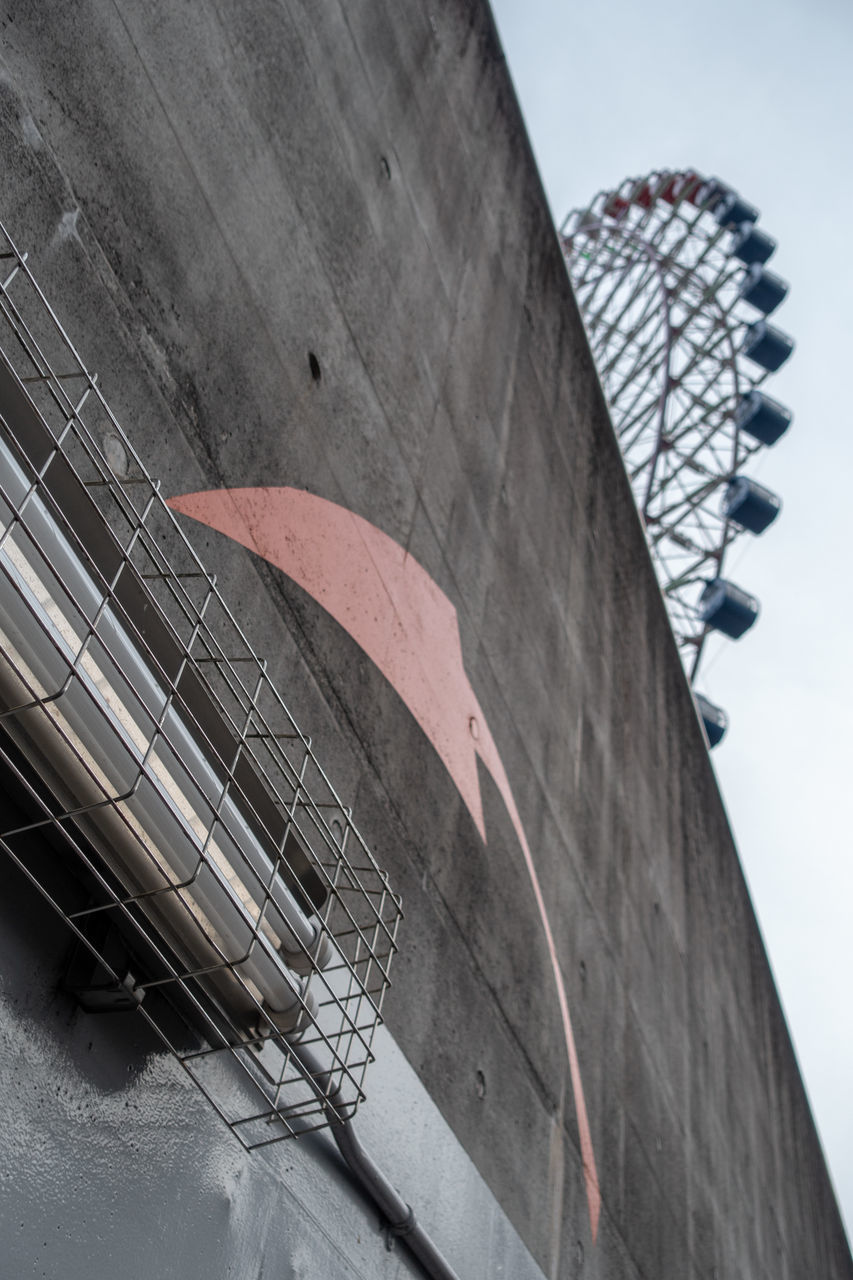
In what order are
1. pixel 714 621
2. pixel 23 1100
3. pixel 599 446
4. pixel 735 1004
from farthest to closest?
pixel 714 621
pixel 735 1004
pixel 599 446
pixel 23 1100

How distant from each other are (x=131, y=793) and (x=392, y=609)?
224 cm

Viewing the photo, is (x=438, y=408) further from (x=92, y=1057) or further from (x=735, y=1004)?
(x=735, y=1004)

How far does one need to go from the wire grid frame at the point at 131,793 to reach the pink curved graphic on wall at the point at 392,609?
707 mm

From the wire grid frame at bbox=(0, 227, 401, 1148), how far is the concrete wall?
0.10 metres

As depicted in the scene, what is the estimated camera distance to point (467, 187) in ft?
18.0

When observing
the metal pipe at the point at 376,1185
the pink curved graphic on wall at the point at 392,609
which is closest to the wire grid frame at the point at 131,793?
the metal pipe at the point at 376,1185

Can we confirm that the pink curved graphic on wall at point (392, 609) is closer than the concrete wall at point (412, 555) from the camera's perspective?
No

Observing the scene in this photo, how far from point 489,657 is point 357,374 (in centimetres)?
135

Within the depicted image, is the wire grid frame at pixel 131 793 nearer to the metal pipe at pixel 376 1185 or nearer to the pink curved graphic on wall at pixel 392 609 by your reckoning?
the metal pipe at pixel 376 1185

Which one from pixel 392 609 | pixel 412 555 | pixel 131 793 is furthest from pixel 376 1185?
pixel 412 555

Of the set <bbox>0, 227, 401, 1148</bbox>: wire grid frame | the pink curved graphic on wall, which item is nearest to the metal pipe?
<bbox>0, 227, 401, 1148</bbox>: wire grid frame

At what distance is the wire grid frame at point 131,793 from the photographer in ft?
5.70

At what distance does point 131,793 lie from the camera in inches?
69.3

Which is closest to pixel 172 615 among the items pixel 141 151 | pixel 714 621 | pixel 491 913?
pixel 141 151
